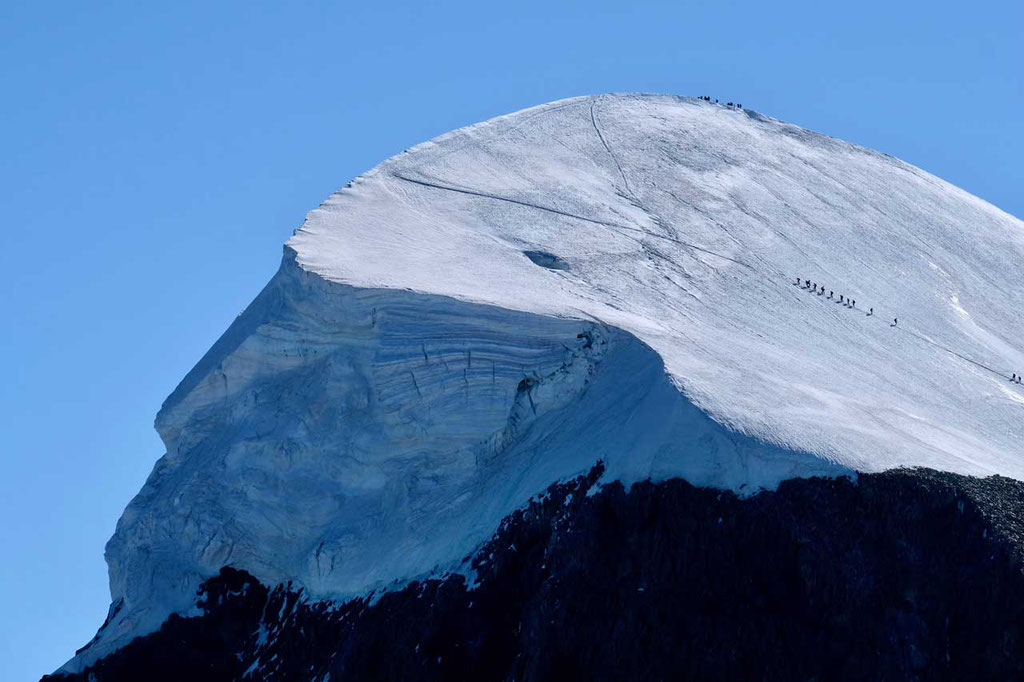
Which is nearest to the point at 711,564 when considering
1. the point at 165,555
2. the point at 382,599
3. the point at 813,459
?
the point at 813,459

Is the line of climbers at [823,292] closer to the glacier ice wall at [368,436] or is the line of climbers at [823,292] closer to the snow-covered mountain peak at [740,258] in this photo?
the snow-covered mountain peak at [740,258]

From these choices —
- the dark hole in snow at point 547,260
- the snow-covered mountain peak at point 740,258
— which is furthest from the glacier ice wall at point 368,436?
the dark hole in snow at point 547,260

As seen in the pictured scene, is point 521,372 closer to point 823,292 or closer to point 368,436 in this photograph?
point 368,436

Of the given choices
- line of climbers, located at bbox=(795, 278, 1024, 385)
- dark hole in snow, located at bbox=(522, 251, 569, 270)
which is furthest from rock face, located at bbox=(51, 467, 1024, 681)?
line of climbers, located at bbox=(795, 278, 1024, 385)

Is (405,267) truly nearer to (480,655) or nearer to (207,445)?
(207,445)

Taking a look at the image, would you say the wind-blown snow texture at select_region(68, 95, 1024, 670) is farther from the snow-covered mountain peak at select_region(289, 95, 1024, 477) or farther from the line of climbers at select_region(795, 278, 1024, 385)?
the line of climbers at select_region(795, 278, 1024, 385)
